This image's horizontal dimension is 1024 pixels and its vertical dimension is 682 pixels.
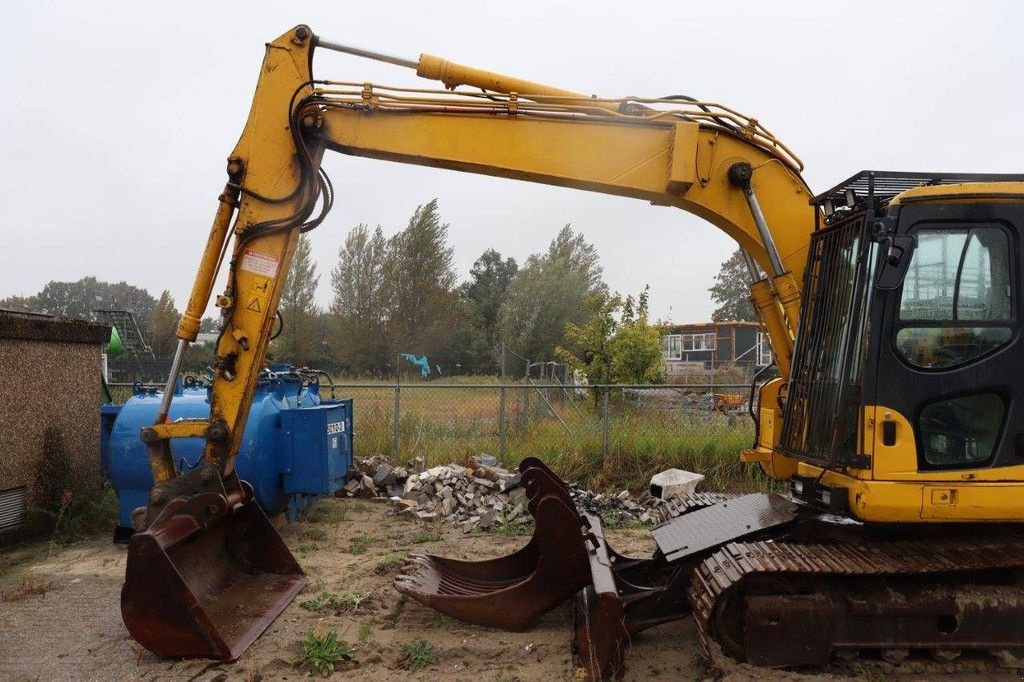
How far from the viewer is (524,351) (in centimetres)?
3422

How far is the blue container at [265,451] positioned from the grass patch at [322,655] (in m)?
2.81

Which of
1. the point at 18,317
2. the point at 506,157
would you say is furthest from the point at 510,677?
the point at 18,317

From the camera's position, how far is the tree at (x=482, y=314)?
121 feet

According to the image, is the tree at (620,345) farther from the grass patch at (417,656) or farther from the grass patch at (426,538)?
the grass patch at (417,656)

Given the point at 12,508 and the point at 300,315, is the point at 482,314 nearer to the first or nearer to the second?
the point at 300,315

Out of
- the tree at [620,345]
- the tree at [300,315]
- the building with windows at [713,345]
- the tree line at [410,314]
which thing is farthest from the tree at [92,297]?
the tree at [620,345]

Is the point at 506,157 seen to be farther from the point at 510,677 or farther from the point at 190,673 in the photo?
Answer: the point at 190,673

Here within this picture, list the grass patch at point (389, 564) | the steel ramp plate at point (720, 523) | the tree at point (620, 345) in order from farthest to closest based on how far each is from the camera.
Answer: the tree at point (620, 345) → the grass patch at point (389, 564) → the steel ramp plate at point (720, 523)

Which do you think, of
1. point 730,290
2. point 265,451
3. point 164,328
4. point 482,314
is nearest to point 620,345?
point 265,451

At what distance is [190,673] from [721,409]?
1000 centimetres

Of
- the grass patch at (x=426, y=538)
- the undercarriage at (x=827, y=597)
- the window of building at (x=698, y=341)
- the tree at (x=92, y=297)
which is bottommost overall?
the grass patch at (x=426, y=538)

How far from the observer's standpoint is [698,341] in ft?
109

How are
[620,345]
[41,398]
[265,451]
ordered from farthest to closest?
[620,345]
[41,398]
[265,451]

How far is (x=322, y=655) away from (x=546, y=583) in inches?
60.5
